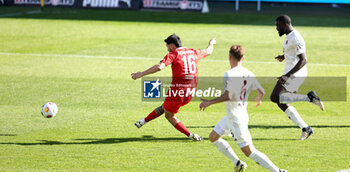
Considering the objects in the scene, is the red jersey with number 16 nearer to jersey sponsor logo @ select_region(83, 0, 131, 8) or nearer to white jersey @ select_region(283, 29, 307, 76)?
white jersey @ select_region(283, 29, 307, 76)

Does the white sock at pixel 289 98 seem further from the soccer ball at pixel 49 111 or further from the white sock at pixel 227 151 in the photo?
the soccer ball at pixel 49 111

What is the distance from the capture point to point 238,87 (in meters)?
8.38

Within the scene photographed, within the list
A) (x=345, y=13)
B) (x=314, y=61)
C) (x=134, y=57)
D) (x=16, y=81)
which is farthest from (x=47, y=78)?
(x=345, y=13)

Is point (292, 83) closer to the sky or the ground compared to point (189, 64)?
closer to the ground

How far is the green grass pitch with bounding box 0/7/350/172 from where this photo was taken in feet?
33.3

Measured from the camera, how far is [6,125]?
12.4 m

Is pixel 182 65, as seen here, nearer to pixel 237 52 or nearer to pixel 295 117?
pixel 295 117

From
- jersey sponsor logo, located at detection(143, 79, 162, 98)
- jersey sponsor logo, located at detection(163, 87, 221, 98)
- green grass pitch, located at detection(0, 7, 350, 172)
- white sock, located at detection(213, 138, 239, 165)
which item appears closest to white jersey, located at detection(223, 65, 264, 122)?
white sock, located at detection(213, 138, 239, 165)

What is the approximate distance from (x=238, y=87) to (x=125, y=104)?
655cm

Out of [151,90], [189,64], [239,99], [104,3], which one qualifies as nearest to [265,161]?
[239,99]

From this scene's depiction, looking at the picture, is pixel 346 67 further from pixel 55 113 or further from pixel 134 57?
pixel 55 113

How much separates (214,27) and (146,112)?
52.5 ft

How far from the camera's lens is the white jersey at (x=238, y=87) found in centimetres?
828

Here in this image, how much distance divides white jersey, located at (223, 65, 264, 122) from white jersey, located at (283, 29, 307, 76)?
2.97 metres
